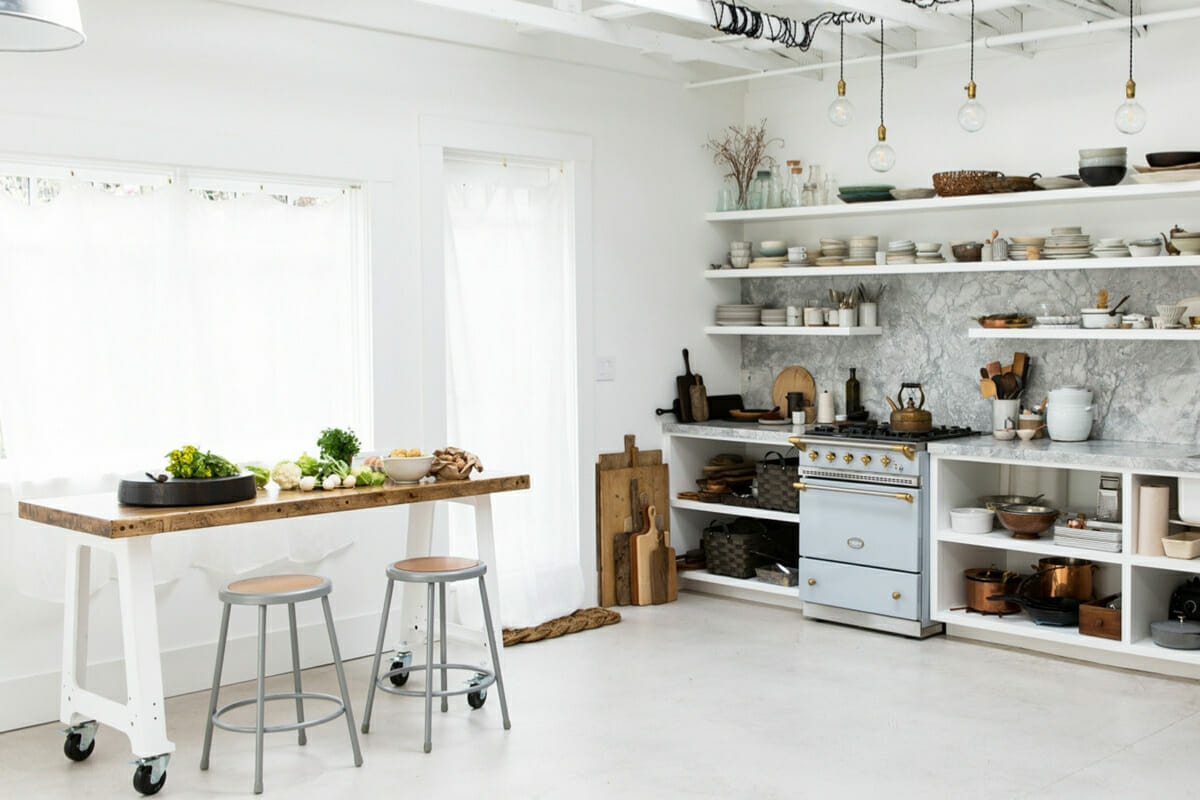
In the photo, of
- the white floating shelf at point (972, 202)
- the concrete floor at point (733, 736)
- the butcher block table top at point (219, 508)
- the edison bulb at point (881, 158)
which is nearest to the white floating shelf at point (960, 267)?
the white floating shelf at point (972, 202)

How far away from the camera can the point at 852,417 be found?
22.0 ft

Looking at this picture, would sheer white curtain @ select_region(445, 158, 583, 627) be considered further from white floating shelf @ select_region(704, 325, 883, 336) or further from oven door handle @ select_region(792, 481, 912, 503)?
oven door handle @ select_region(792, 481, 912, 503)

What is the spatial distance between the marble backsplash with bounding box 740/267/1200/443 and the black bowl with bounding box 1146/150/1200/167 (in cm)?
52

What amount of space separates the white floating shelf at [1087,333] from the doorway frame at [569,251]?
191 centimetres

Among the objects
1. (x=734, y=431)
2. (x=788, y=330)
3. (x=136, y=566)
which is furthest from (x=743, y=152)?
(x=136, y=566)

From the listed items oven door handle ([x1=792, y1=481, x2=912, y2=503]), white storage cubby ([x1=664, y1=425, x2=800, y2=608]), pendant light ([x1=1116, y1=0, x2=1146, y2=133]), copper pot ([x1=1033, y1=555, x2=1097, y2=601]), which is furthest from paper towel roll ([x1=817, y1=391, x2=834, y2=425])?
pendant light ([x1=1116, y1=0, x2=1146, y2=133])

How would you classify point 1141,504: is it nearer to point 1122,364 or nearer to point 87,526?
point 1122,364

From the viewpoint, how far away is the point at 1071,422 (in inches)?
227

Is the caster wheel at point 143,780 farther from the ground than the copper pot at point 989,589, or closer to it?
closer to it

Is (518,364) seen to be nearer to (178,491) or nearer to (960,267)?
(960,267)

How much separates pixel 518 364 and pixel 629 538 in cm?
115

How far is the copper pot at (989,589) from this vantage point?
19.0ft

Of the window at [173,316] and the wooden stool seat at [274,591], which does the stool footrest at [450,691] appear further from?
the window at [173,316]

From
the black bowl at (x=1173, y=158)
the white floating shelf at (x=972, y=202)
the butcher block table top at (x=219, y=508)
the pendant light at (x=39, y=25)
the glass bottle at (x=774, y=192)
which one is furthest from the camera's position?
the glass bottle at (x=774, y=192)
